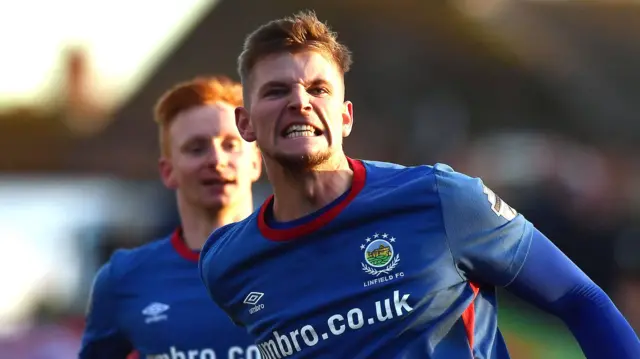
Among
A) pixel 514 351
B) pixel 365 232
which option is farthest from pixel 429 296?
pixel 514 351

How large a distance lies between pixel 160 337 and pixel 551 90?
Answer: 19857 mm

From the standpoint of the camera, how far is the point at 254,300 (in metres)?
4.82

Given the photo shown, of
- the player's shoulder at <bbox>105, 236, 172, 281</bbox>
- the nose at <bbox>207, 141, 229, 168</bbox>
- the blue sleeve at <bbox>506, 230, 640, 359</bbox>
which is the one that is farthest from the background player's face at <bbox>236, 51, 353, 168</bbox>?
the player's shoulder at <bbox>105, 236, 172, 281</bbox>

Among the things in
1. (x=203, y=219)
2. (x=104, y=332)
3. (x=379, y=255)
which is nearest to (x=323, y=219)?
(x=379, y=255)

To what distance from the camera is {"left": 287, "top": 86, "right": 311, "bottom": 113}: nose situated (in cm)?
460

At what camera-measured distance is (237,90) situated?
671 cm

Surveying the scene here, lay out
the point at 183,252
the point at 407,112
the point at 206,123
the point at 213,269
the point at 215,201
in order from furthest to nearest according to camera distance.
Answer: the point at 407,112 → the point at 183,252 → the point at 206,123 → the point at 215,201 → the point at 213,269

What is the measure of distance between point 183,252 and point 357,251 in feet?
7.07

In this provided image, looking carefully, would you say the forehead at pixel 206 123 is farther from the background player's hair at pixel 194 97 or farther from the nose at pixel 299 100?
the nose at pixel 299 100

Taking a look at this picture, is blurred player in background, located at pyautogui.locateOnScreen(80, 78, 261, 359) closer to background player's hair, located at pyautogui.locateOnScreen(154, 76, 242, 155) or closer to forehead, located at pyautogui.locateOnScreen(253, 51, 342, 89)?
background player's hair, located at pyautogui.locateOnScreen(154, 76, 242, 155)

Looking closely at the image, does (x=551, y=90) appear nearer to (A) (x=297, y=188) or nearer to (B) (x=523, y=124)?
(B) (x=523, y=124)

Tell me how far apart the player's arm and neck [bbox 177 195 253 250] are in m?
2.17

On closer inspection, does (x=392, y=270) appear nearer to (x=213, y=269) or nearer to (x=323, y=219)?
(x=323, y=219)

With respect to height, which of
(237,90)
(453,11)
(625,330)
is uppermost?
(453,11)
